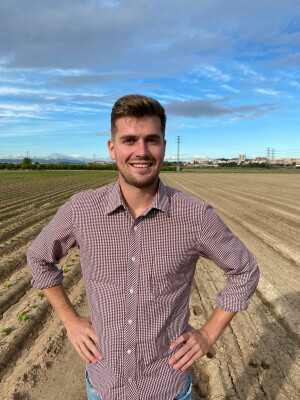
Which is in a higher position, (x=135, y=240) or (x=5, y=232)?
(x=135, y=240)

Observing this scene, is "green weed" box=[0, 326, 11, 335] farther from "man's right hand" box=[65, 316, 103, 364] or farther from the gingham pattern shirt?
the gingham pattern shirt

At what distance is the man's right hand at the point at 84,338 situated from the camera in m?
1.68

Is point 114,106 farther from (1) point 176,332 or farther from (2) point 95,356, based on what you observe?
(2) point 95,356

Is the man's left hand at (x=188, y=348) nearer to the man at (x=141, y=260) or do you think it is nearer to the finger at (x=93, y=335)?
the man at (x=141, y=260)

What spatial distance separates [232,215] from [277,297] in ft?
25.3

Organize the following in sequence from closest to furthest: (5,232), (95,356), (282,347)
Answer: (95,356) < (282,347) < (5,232)

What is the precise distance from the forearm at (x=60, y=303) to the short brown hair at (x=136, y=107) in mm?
1064

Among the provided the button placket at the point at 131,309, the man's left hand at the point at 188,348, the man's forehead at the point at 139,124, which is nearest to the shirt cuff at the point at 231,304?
the man's left hand at the point at 188,348

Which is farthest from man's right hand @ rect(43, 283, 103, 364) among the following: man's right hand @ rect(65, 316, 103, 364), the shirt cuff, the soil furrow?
the soil furrow

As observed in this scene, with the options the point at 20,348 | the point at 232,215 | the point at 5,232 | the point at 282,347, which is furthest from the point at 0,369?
the point at 232,215

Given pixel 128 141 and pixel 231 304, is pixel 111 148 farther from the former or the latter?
pixel 231 304

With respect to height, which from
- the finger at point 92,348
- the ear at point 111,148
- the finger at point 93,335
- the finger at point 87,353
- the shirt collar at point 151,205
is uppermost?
the ear at point 111,148

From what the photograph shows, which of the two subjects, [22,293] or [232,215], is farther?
[232,215]

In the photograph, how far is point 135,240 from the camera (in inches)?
62.3
